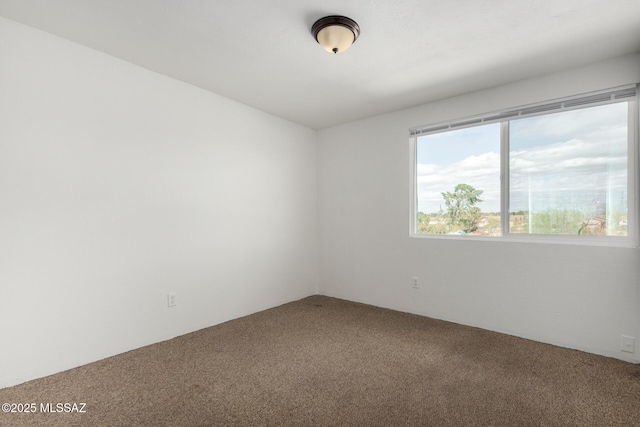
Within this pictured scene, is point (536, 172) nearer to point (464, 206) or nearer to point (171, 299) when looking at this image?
point (464, 206)

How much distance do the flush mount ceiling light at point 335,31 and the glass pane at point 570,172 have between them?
1.98 metres

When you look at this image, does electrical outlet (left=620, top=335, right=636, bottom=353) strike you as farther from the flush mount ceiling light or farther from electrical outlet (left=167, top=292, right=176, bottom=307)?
electrical outlet (left=167, top=292, right=176, bottom=307)

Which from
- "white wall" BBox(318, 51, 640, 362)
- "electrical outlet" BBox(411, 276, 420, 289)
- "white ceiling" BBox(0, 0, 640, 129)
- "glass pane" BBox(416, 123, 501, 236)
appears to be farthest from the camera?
"electrical outlet" BBox(411, 276, 420, 289)

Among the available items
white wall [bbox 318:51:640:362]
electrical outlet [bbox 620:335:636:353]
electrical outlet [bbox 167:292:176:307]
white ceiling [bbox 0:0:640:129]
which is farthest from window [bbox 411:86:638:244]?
electrical outlet [bbox 167:292:176:307]

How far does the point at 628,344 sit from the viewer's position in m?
2.42

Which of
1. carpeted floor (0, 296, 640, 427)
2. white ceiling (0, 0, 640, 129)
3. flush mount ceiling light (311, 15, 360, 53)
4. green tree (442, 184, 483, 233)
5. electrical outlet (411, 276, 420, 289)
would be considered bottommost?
carpeted floor (0, 296, 640, 427)

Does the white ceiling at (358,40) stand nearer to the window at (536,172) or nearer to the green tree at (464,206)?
the window at (536,172)

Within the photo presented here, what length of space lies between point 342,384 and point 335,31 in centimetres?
240

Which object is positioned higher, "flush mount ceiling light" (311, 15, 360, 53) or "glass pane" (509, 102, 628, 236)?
"flush mount ceiling light" (311, 15, 360, 53)

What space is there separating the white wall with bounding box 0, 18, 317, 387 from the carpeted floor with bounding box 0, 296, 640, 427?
33cm

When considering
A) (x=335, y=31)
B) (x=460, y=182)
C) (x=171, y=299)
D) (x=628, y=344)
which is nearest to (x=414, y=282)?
(x=460, y=182)

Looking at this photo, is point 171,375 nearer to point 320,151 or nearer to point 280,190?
point 280,190

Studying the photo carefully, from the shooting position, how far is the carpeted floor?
1755mm

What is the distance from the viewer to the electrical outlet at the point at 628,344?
241 cm
